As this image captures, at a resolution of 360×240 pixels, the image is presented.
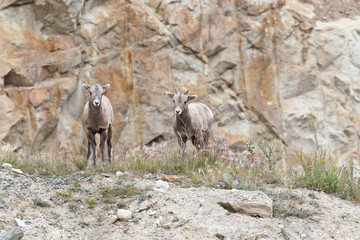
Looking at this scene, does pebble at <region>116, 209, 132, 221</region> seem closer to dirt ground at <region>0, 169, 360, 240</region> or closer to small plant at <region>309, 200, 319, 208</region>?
dirt ground at <region>0, 169, 360, 240</region>

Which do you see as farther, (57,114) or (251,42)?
(251,42)

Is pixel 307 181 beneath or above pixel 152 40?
beneath

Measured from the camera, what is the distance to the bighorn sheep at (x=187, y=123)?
386 inches

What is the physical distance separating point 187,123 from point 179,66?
5.85 m

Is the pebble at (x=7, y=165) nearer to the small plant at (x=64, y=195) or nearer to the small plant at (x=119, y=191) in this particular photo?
the small plant at (x=64, y=195)

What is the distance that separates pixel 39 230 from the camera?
5.58 metres

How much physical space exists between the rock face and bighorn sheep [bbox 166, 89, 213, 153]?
439 centimetres

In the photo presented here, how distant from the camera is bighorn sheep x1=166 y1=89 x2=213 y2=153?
9797 mm

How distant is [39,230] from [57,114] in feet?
30.6

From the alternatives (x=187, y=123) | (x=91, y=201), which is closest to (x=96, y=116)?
(x=187, y=123)

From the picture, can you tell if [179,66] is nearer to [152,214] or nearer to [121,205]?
[121,205]

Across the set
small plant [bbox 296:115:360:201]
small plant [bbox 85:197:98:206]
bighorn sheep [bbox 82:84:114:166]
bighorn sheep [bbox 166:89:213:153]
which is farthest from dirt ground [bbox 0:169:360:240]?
bighorn sheep [bbox 166:89:213:153]

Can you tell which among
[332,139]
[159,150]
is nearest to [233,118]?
[332,139]

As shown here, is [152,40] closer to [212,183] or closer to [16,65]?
[16,65]
